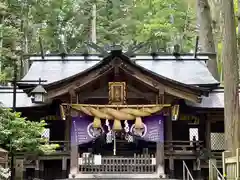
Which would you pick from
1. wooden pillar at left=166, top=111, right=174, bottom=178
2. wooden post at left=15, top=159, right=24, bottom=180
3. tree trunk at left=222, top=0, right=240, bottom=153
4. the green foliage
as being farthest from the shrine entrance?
the green foliage

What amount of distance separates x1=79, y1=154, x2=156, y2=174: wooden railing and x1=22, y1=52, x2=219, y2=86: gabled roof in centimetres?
365

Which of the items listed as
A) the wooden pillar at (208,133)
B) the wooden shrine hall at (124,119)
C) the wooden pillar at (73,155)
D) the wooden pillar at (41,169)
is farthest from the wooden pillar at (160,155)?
the wooden pillar at (41,169)

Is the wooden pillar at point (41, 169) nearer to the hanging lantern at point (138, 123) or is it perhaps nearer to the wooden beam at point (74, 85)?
the wooden beam at point (74, 85)

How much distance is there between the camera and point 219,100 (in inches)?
675

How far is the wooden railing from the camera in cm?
1500

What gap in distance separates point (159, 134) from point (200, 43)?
8.51 m

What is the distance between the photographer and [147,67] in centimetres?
1880

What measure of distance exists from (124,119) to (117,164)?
1.70 meters

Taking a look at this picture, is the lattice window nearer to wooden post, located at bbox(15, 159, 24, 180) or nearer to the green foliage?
wooden post, located at bbox(15, 159, 24, 180)

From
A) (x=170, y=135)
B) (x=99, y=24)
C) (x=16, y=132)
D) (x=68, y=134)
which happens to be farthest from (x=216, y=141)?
(x=99, y=24)

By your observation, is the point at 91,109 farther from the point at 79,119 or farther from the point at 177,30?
the point at 177,30

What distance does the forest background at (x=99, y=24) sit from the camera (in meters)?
29.1

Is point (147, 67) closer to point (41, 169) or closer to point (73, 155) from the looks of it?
point (73, 155)

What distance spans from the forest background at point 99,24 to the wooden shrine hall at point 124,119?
969cm
